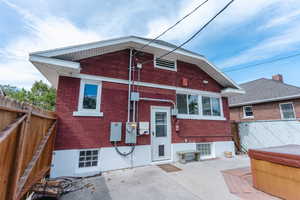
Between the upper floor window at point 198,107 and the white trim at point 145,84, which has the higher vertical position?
the white trim at point 145,84

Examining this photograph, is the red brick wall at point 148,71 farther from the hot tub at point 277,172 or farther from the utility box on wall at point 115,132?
the hot tub at point 277,172

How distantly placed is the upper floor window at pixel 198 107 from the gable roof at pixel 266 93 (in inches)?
241

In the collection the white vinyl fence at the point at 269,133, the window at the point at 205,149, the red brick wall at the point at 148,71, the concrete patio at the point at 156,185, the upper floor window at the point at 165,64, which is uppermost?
the upper floor window at the point at 165,64

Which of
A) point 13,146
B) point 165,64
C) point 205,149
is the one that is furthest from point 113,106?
point 205,149

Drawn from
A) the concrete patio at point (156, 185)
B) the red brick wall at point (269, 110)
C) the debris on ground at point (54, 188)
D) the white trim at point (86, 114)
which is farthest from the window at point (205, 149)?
the red brick wall at point (269, 110)

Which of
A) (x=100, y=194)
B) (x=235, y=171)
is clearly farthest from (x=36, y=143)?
(x=235, y=171)

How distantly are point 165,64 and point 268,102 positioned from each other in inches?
395

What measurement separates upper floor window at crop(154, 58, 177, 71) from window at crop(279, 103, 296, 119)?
31.9ft

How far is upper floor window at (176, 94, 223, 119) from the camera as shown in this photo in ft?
21.6

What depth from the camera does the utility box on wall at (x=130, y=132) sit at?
16.4ft

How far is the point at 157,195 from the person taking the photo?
3.08 metres

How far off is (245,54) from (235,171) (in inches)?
275

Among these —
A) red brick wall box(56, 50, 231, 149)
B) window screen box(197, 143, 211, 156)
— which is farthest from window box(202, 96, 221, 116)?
window screen box(197, 143, 211, 156)

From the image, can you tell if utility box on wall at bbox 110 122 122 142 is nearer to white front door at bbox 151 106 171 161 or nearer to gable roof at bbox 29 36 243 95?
white front door at bbox 151 106 171 161
